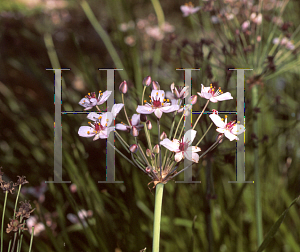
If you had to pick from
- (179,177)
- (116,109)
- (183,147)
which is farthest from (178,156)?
(179,177)

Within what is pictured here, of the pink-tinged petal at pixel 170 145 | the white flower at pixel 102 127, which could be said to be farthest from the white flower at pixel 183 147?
the white flower at pixel 102 127

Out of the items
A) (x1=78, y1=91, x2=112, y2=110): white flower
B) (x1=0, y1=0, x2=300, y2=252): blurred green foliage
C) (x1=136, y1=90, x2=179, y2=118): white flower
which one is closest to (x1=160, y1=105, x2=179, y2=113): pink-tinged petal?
(x1=136, y1=90, x2=179, y2=118): white flower

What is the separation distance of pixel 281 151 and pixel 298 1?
1325mm

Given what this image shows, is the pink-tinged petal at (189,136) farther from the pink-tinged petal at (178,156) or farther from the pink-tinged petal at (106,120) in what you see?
the pink-tinged petal at (106,120)

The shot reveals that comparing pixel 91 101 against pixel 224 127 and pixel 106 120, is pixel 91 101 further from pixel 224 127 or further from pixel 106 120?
pixel 224 127

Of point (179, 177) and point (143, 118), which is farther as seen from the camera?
point (179, 177)

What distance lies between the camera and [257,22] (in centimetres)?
100

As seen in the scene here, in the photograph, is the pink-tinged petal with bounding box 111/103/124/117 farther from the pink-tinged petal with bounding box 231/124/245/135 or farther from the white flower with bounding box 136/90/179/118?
the pink-tinged petal with bounding box 231/124/245/135

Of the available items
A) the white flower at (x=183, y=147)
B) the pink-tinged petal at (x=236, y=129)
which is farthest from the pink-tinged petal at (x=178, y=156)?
the pink-tinged petal at (x=236, y=129)

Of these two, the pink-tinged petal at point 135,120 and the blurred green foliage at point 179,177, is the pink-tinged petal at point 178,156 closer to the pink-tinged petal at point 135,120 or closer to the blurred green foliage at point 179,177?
the pink-tinged petal at point 135,120

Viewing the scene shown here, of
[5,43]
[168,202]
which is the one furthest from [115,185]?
[5,43]

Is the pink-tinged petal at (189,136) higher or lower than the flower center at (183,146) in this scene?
higher

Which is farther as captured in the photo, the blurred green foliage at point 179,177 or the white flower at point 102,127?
the blurred green foliage at point 179,177

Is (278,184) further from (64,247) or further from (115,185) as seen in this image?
(64,247)
